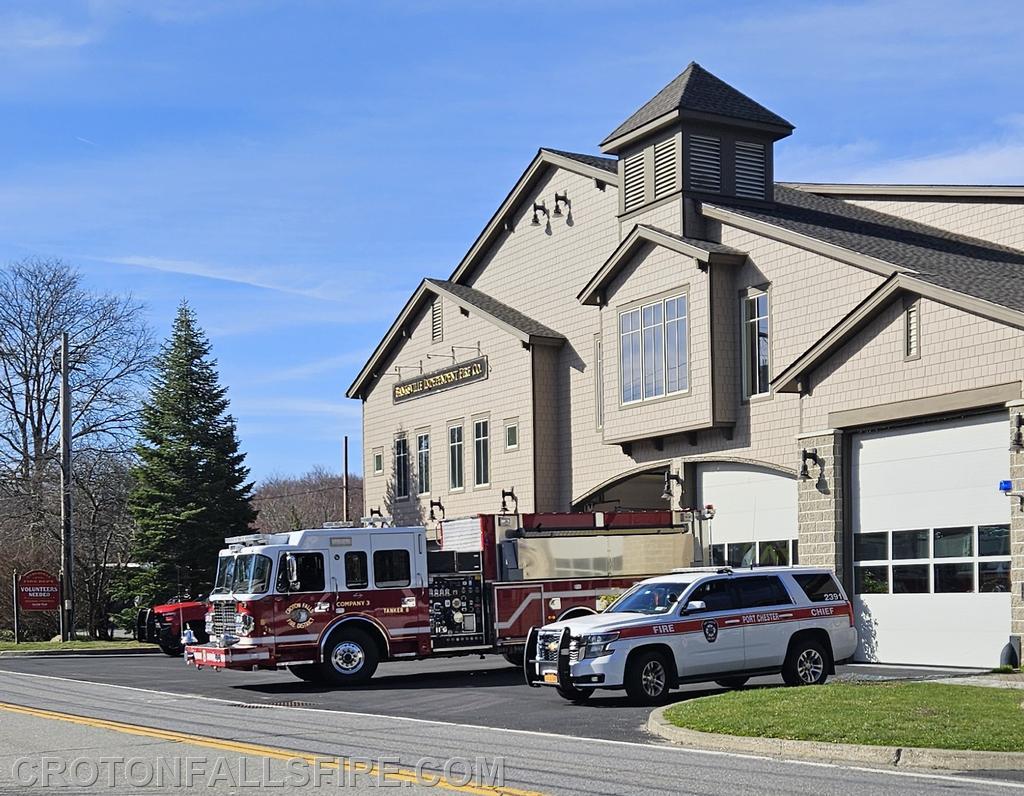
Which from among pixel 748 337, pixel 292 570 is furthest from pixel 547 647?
pixel 748 337

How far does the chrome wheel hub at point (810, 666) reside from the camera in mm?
19531

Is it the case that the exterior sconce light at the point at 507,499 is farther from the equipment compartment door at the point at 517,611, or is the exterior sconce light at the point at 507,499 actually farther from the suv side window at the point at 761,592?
the suv side window at the point at 761,592

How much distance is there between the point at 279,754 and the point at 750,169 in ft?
71.0

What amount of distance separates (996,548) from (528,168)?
18348 mm

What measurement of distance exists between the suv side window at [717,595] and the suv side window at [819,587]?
3.82 feet

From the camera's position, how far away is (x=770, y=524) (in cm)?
2803

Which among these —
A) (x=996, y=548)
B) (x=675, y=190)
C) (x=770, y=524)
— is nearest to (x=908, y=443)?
(x=996, y=548)

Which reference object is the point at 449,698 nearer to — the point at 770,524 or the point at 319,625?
the point at 319,625

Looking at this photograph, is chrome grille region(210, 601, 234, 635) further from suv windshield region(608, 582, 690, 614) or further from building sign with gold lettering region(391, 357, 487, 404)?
building sign with gold lettering region(391, 357, 487, 404)

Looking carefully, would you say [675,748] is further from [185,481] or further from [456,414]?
[185,481]

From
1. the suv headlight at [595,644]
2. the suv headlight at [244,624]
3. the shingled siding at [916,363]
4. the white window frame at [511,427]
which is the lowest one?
the suv headlight at [244,624]

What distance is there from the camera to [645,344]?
30.9 m

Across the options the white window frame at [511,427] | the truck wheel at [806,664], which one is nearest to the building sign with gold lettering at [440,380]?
the white window frame at [511,427]

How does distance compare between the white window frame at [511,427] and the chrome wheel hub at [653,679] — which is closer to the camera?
the chrome wheel hub at [653,679]
